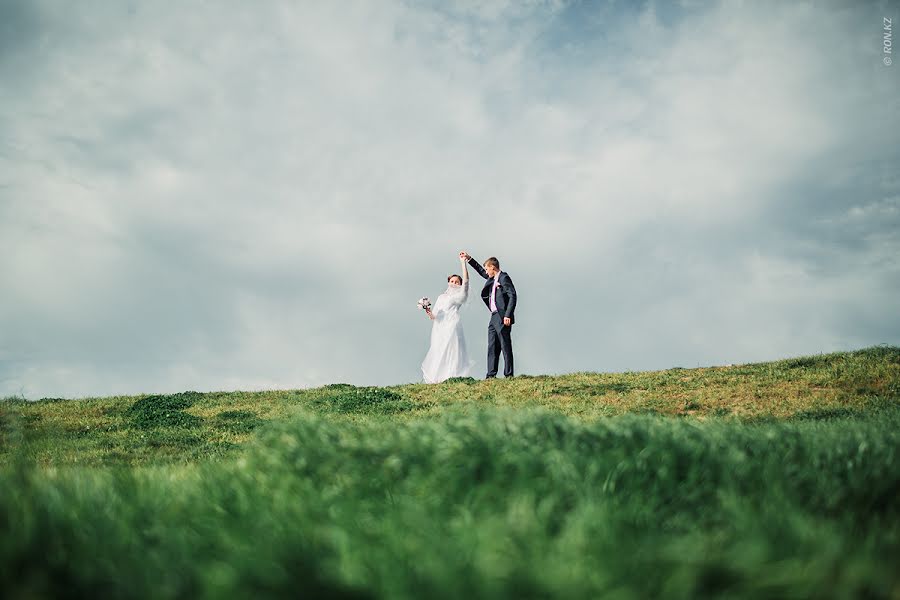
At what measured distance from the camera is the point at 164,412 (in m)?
13.1

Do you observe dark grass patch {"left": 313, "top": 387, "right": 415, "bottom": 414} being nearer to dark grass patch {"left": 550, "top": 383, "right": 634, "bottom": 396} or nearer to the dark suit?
dark grass patch {"left": 550, "top": 383, "right": 634, "bottom": 396}

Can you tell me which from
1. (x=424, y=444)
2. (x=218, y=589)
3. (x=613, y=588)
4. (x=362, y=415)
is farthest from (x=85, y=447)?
(x=613, y=588)

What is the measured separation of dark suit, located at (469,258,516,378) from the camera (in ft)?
61.1

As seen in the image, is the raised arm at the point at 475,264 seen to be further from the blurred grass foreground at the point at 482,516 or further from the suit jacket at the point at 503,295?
the blurred grass foreground at the point at 482,516

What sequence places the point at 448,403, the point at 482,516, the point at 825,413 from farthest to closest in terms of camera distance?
1. the point at 448,403
2. the point at 825,413
3. the point at 482,516

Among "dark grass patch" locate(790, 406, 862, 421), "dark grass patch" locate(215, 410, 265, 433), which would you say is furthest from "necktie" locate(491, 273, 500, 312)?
"dark grass patch" locate(790, 406, 862, 421)

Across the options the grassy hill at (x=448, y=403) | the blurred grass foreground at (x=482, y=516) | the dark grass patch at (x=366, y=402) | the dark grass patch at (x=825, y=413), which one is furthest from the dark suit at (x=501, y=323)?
the blurred grass foreground at (x=482, y=516)

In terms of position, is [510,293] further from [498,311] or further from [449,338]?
[449,338]

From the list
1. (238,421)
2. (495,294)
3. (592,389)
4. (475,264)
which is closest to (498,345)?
(495,294)

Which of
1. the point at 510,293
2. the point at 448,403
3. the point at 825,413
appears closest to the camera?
the point at 825,413

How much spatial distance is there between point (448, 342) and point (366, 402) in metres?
6.98

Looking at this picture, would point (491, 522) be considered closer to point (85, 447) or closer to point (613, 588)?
point (613, 588)

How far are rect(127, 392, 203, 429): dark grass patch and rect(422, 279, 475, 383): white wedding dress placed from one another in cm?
727

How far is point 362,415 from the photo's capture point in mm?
11812
